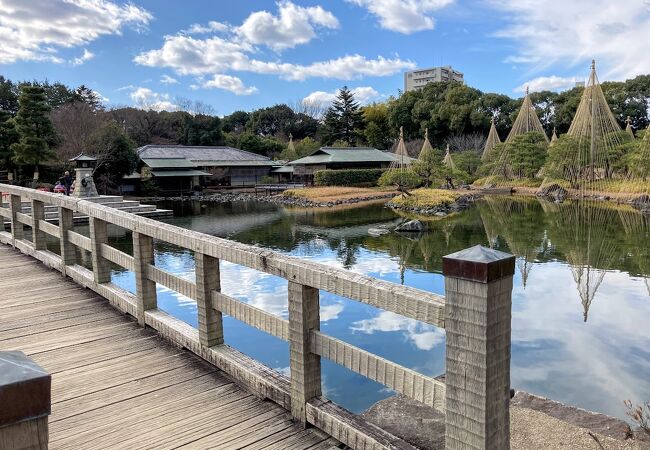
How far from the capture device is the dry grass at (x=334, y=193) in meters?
26.2

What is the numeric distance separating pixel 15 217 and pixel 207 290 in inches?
175

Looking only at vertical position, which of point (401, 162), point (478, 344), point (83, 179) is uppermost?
point (401, 162)

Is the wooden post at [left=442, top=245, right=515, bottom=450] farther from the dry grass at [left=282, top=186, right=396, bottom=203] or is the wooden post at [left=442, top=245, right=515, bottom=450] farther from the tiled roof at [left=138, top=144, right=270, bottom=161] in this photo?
the tiled roof at [left=138, top=144, right=270, bottom=161]

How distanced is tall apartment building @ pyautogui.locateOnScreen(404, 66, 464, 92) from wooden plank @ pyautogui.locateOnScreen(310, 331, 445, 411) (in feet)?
247

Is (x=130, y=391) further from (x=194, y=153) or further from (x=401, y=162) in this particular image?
(x=194, y=153)

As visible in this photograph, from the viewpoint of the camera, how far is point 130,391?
2348 mm

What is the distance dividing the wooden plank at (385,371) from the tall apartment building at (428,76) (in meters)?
75.3

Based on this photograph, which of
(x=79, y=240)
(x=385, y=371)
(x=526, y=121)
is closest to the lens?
(x=385, y=371)

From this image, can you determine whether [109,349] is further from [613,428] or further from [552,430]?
[613,428]

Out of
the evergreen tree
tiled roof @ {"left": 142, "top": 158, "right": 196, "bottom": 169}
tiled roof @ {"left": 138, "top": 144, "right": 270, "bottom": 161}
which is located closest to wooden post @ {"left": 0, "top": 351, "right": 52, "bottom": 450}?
the evergreen tree

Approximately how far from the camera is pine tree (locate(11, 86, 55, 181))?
22.5 meters

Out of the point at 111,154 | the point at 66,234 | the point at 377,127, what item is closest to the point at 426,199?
the point at 111,154

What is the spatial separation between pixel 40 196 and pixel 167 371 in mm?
3265

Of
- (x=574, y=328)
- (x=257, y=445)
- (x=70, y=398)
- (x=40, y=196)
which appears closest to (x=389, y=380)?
(x=257, y=445)
